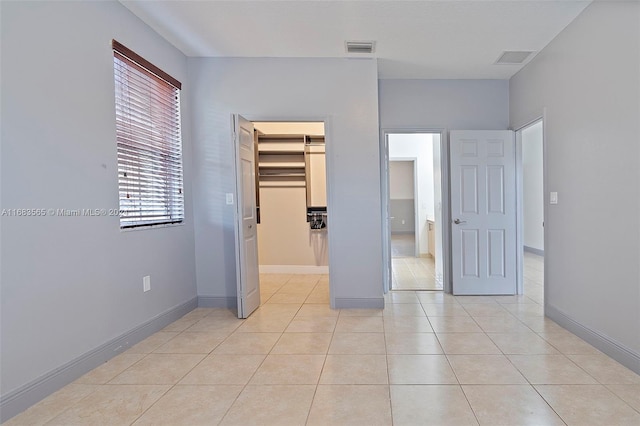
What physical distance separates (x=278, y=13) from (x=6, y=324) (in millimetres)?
2734

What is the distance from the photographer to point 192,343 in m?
2.64

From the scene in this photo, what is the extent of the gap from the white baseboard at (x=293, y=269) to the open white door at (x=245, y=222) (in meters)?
1.68

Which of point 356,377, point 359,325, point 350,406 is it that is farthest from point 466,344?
point 350,406

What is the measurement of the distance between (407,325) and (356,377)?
1045 millimetres

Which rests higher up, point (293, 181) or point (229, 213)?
point (293, 181)

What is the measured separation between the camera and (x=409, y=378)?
202 cm

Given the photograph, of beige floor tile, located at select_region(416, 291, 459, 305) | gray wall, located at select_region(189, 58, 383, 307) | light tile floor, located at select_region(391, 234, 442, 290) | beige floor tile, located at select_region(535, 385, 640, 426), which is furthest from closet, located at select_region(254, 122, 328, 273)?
beige floor tile, located at select_region(535, 385, 640, 426)

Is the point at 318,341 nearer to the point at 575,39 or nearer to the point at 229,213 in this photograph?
the point at 229,213

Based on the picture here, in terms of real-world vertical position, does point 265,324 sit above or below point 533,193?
below

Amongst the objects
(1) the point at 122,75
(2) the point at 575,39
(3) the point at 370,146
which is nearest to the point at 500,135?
(2) the point at 575,39

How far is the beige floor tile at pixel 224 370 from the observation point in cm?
205

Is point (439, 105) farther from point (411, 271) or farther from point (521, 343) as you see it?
point (521, 343)

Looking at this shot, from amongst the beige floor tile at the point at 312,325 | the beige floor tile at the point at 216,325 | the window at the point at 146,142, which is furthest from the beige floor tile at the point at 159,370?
the window at the point at 146,142

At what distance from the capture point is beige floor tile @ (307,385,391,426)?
1638 millimetres
